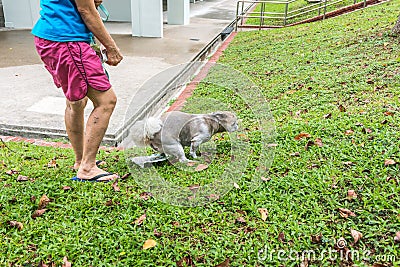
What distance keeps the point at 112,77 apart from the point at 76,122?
3849 millimetres

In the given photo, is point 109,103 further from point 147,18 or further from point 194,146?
point 147,18

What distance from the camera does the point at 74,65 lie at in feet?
8.04

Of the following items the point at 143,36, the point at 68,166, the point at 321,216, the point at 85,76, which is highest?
the point at 85,76

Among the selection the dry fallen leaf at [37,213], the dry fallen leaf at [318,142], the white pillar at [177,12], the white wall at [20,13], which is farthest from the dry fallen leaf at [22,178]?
the white pillar at [177,12]

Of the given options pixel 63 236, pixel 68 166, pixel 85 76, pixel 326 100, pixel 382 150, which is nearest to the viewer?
pixel 63 236

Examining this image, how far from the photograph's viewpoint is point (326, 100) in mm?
4449

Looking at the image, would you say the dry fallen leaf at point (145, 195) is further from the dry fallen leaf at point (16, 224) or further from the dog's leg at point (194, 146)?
the dry fallen leaf at point (16, 224)

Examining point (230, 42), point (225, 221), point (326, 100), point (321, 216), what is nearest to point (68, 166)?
Answer: point (225, 221)

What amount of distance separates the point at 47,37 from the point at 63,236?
1.27 metres

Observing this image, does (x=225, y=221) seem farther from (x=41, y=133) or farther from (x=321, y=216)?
(x=41, y=133)

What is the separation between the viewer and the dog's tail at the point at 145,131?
290 cm

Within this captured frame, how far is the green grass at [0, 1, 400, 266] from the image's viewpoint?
2195mm

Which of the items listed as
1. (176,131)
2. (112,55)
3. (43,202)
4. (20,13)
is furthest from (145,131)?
(20,13)

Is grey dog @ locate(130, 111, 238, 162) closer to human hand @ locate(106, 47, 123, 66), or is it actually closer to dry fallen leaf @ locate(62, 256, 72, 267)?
human hand @ locate(106, 47, 123, 66)
